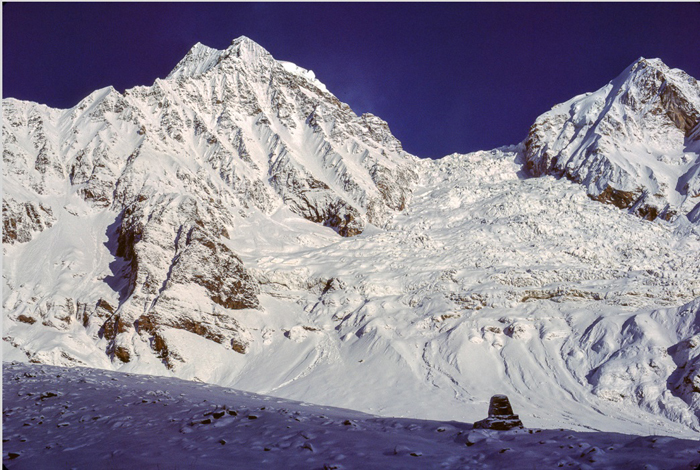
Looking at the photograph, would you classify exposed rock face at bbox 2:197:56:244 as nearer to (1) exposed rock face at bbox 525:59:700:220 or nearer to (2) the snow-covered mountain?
(2) the snow-covered mountain

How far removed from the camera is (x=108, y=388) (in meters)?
24.6

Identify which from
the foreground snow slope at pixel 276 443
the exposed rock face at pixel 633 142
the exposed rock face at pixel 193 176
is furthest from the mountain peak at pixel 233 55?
the foreground snow slope at pixel 276 443

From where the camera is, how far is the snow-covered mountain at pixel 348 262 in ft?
238

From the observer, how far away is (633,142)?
148 metres

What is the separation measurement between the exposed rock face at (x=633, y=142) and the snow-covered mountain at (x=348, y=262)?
0.86 meters

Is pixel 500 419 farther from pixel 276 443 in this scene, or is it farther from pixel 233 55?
pixel 233 55

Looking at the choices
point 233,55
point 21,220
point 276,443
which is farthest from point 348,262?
point 233,55

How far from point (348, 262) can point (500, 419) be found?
91.2 meters

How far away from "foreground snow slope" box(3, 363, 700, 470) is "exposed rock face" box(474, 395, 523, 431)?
1.03m

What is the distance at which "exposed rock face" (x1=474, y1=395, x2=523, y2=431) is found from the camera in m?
17.2

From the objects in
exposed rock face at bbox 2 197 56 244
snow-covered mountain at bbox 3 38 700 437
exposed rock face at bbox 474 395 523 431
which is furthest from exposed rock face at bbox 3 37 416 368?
exposed rock face at bbox 474 395 523 431

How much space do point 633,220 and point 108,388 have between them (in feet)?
410

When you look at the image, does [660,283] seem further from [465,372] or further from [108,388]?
[108,388]

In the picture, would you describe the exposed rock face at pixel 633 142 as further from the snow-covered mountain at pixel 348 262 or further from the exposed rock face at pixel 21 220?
the exposed rock face at pixel 21 220
